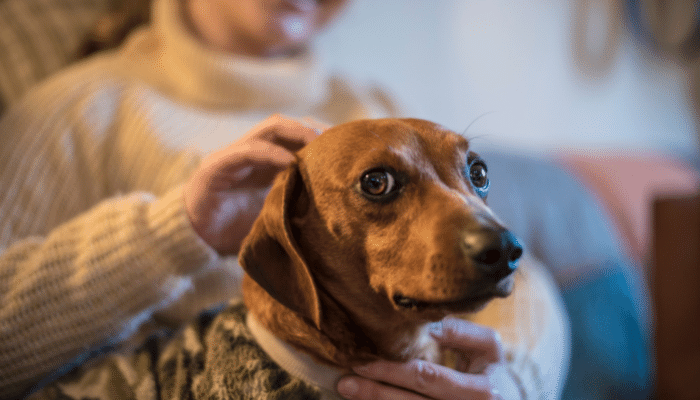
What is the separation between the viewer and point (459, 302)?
56cm

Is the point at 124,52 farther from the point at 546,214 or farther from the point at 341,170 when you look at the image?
the point at 546,214

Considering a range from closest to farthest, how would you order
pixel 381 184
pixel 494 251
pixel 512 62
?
pixel 494 251 < pixel 381 184 < pixel 512 62

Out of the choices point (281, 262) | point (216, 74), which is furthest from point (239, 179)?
point (216, 74)

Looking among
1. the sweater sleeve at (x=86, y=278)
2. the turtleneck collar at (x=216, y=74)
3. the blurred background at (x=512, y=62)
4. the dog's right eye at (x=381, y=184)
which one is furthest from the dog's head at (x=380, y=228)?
the blurred background at (x=512, y=62)

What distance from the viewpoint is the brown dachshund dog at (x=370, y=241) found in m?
0.57

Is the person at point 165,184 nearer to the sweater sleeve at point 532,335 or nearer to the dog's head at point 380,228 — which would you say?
the sweater sleeve at point 532,335

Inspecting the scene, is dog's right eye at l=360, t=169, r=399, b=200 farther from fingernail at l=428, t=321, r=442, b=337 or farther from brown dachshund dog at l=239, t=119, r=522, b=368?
fingernail at l=428, t=321, r=442, b=337

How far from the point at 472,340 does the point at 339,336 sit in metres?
0.25

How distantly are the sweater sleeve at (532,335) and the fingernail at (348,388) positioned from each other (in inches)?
13.5

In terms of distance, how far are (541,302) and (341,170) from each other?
72cm

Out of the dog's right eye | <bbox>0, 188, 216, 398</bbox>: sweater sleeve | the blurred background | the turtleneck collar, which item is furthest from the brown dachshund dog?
the blurred background

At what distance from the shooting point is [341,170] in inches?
25.9

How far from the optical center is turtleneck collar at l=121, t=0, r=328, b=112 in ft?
4.40

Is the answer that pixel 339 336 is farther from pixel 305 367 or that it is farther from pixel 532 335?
pixel 532 335
